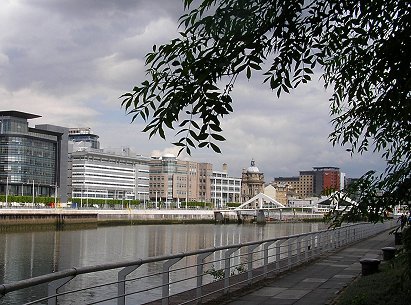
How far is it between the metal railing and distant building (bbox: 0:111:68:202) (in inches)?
4869

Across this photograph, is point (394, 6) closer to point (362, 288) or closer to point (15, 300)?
point (362, 288)

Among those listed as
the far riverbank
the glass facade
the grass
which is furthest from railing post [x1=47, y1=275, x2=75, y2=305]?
the glass facade

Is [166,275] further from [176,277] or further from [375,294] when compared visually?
[176,277]

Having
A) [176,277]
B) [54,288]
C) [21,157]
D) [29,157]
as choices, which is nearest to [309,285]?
[54,288]

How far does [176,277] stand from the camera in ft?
89.5

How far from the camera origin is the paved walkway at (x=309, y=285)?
13.1 metres

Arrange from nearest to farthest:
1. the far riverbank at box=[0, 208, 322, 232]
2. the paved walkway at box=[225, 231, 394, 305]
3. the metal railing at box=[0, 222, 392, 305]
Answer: the metal railing at box=[0, 222, 392, 305] → the paved walkway at box=[225, 231, 394, 305] → the far riverbank at box=[0, 208, 322, 232]

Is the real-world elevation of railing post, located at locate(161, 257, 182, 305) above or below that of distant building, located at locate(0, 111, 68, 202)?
below

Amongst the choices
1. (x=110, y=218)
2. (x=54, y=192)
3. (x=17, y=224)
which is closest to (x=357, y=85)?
(x=17, y=224)

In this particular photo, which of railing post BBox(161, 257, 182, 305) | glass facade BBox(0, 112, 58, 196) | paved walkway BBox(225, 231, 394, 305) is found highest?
glass facade BBox(0, 112, 58, 196)

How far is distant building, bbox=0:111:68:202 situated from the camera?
501ft

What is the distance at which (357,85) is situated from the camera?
6.81 metres

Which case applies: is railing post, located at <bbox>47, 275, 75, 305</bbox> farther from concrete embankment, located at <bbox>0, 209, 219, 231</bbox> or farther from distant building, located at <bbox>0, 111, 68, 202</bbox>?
distant building, located at <bbox>0, 111, 68, 202</bbox>

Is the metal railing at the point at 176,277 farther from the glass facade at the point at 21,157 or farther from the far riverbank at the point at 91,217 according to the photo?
the glass facade at the point at 21,157
